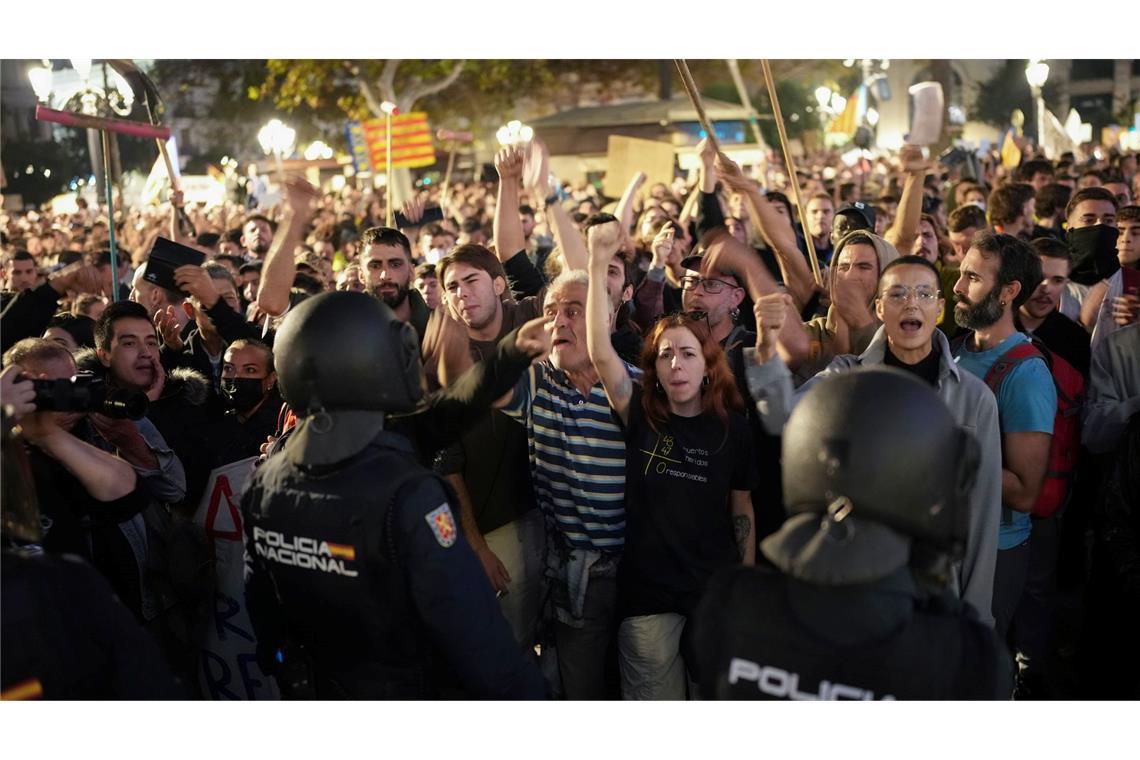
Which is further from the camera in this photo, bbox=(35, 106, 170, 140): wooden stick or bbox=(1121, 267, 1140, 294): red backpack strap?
bbox=(35, 106, 170, 140): wooden stick

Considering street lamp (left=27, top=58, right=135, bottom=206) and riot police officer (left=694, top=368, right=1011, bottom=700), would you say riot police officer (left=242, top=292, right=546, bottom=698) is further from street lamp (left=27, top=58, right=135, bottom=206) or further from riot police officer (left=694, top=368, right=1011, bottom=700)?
street lamp (left=27, top=58, right=135, bottom=206)

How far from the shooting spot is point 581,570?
4000 millimetres

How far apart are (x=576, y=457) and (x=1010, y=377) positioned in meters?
1.66

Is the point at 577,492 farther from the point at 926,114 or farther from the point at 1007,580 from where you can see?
the point at 926,114

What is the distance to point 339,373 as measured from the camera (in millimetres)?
2844

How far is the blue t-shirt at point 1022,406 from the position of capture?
4.07 meters

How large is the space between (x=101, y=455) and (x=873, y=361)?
107 inches

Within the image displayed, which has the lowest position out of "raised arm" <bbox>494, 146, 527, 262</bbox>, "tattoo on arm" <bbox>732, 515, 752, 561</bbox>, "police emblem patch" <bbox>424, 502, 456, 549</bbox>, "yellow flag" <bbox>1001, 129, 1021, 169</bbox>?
"tattoo on arm" <bbox>732, 515, 752, 561</bbox>

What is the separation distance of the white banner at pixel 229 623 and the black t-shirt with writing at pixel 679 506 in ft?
4.41

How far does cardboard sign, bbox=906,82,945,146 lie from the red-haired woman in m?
3.71

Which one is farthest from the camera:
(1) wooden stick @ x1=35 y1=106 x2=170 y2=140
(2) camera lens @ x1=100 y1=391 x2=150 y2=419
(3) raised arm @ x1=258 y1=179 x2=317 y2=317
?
(1) wooden stick @ x1=35 y1=106 x2=170 y2=140

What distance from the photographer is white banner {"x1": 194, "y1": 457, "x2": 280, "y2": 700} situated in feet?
12.8

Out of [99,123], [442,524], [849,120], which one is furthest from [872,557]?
[849,120]

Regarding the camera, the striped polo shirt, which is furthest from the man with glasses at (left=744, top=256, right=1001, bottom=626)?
the camera
